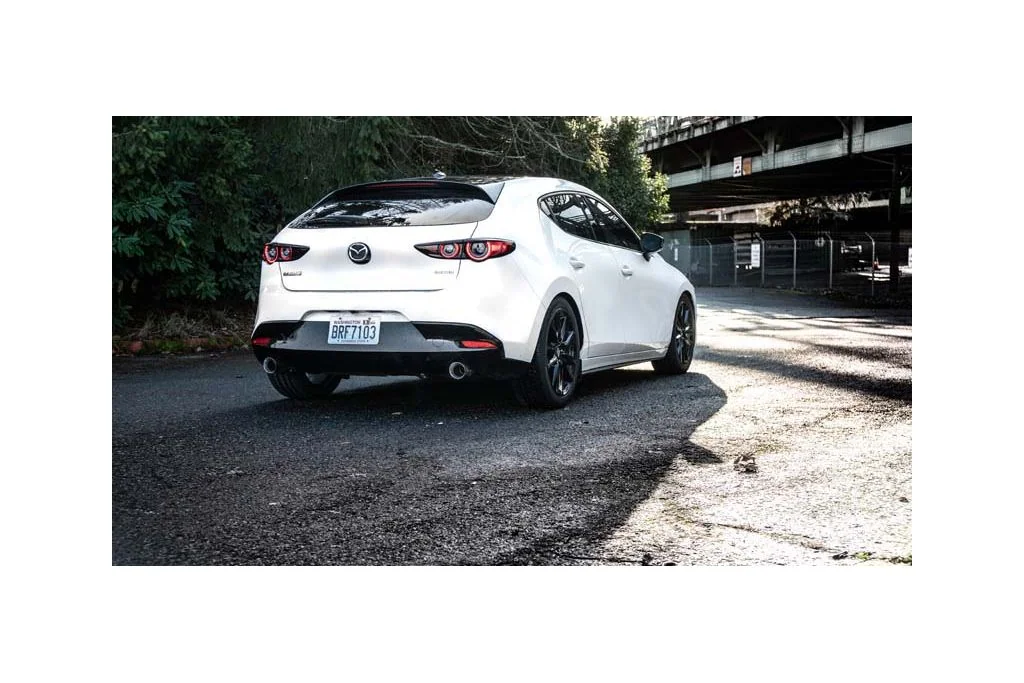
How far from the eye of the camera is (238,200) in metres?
9.19

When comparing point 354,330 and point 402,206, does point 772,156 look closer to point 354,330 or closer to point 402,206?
point 402,206

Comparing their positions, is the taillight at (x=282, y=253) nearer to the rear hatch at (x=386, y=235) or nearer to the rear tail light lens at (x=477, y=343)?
the rear hatch at (x=386, y=235)

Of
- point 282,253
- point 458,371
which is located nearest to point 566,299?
point 458,371

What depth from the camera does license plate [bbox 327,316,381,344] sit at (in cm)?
472

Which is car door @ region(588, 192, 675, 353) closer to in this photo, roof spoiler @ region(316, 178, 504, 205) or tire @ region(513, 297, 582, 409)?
tire @ region(513, 297, 582, 409)

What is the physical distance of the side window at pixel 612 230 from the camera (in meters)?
6.11

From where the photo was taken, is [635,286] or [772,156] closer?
[635,286]

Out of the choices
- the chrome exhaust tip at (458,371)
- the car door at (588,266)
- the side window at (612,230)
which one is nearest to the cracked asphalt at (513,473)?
the chrome exhaust tip at (458,371)

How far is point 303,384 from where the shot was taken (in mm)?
5762

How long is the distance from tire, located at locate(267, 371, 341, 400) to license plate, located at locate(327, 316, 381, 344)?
94 centimetres

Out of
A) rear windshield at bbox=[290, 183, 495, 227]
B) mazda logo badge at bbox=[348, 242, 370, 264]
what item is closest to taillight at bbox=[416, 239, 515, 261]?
rear windshield at bbox=[290, 183, 495, 227]

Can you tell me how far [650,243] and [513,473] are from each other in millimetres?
3002
